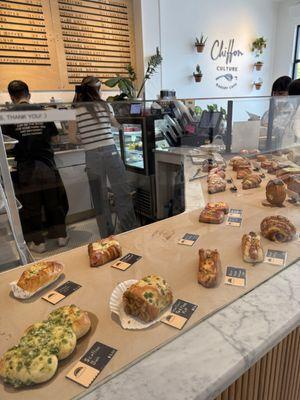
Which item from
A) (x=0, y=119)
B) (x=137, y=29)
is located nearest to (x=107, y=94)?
Result: (x=137, y=29)

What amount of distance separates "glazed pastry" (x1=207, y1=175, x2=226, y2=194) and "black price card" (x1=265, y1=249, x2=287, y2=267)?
66cm

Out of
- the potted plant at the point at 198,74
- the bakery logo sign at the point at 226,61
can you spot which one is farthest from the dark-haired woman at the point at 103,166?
the bakery logo sign at the point at 226,61

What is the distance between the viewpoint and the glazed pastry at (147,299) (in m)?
0.66

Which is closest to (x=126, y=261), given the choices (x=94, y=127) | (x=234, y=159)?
(x=94, y=127)

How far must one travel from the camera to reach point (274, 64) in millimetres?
5828

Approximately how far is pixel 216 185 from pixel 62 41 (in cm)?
281

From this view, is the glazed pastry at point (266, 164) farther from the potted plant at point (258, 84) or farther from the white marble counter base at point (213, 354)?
the potted plant at point (258, 84)

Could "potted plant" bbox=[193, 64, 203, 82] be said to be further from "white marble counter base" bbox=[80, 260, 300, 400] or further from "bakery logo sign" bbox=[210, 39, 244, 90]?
"white marble counter base" bbox=[80, 260, 300, 400]

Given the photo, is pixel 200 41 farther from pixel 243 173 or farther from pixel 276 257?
pixel 276 257

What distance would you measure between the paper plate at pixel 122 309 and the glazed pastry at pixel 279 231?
512mm

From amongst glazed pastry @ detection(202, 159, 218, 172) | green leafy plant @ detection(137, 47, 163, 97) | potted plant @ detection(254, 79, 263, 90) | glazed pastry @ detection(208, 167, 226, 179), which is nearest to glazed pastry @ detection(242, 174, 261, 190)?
glazed pastry @ detection(208, 167, 226, 179)

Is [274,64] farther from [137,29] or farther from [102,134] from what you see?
[102,134]

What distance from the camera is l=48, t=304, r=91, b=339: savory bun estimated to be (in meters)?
0.62

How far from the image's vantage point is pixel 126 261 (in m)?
0.92
